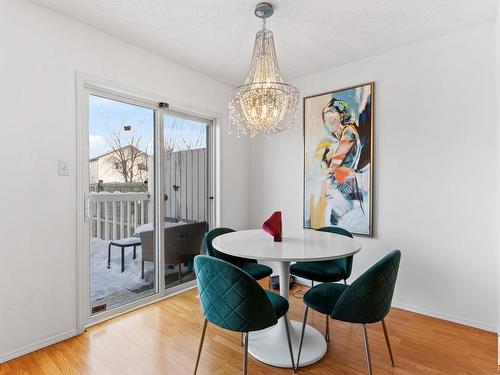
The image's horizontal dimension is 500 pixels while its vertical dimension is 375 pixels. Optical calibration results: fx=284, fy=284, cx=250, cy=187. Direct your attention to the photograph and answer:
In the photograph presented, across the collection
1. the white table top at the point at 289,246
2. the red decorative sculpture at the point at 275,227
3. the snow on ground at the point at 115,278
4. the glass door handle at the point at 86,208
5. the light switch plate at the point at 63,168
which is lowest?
the snow on ground at the point at 115,278

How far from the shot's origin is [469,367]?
1885 mm

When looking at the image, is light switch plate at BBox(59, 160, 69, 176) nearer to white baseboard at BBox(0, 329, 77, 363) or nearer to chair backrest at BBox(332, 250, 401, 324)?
white baseboard at BBox(0, 329, 77, 363)

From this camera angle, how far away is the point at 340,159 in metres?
3.11

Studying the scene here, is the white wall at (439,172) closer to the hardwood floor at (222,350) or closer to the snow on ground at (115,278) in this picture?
the hardwood floor at (222,350)

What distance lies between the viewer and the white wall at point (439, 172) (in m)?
2.37

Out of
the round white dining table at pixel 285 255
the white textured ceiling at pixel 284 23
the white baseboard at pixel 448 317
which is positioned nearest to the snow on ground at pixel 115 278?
the round white dining table at pixel 285 255

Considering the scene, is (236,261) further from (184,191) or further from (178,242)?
(184,191)

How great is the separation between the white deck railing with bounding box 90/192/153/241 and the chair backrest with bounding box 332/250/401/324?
207 cm

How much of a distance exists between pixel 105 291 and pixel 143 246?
1.70 ft

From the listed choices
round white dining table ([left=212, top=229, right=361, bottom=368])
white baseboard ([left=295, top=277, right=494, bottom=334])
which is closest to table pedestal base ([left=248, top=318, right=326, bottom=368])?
round white dining table ([left=212, top=229, right=361, bottom=368])

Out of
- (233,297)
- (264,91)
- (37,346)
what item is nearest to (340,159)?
(264,91)

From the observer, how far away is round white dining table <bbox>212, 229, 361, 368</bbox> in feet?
5.66

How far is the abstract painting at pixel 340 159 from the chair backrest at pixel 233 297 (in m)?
1.83

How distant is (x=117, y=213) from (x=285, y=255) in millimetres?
1786
